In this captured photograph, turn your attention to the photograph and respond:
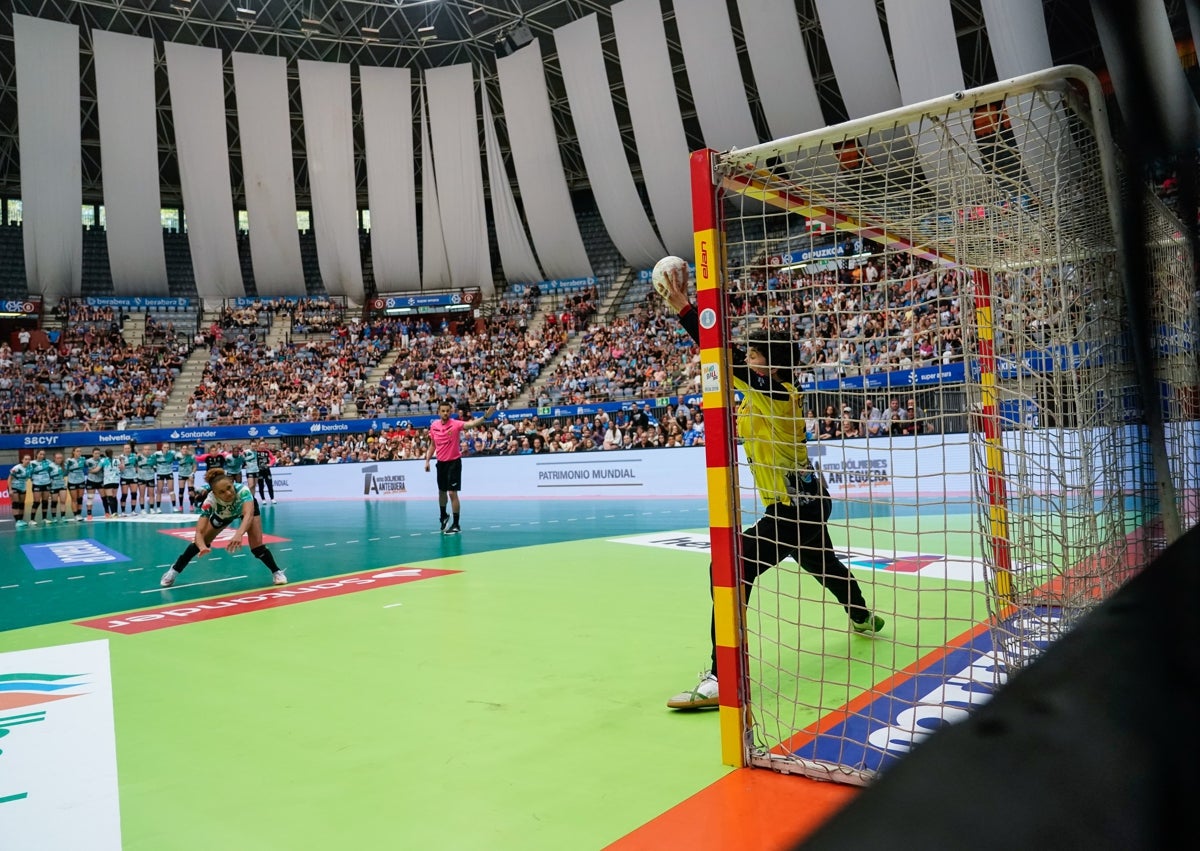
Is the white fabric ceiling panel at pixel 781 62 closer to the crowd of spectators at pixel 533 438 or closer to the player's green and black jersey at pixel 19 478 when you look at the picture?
the crowd of spectators at pixel 533 438

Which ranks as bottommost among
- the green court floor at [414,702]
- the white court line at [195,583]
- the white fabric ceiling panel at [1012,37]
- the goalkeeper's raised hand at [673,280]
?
the white court line at [195,583]

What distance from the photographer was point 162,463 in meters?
21.7

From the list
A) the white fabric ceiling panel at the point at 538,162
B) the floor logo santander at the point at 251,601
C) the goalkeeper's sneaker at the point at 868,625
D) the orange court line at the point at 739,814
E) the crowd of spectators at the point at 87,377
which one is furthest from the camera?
Answer: the crowd of spectators at the point at 87,377

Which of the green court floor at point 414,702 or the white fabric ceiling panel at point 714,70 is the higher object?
the white fabric ceiling panel at point 714,70

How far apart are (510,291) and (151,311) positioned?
53.9ft

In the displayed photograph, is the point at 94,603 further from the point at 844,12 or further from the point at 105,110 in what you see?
the point at 105,110

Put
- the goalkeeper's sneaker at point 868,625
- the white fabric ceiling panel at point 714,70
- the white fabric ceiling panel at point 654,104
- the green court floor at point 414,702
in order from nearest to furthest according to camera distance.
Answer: the green court floor at point 414,702 < the goalkeeper's sneaker at point 868,625 < the white fabric ceiling panel at point 714,70 < the white fabric ceiling panel at point 654,104

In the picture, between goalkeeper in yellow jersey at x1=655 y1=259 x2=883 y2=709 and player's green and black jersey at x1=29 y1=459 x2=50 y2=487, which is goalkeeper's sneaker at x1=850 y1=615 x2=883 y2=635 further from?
player's green and black jersey at x1=29 y1=459 x2=50 y2=487

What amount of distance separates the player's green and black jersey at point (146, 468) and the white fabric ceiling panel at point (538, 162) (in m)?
17.1

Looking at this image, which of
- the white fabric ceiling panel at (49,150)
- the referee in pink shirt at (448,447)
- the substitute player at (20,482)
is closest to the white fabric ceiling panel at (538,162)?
the white fabric ceiling panel at (49,150)

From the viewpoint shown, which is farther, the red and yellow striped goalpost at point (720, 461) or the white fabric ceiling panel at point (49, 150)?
the white fabric ceiling panel at point (49, 150)

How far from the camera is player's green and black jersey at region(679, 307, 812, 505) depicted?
12.5 ft

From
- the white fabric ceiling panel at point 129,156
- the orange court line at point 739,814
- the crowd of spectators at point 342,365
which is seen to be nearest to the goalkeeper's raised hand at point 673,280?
the orange court line at point 739,814

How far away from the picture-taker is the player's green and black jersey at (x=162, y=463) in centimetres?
2153
